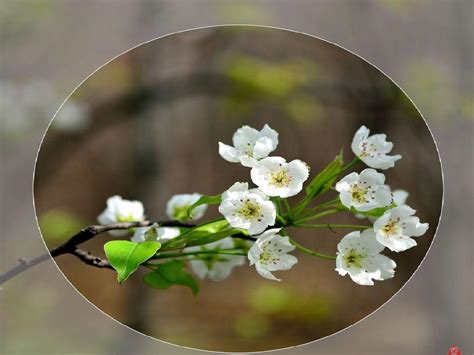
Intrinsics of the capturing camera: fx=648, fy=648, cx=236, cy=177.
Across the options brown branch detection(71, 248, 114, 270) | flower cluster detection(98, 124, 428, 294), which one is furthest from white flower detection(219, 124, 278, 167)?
brown branch detection(71, 248, 114, 270)

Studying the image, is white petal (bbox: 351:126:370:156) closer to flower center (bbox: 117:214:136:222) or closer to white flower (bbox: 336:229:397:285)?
white flower (bbox: 336:229:397:285)

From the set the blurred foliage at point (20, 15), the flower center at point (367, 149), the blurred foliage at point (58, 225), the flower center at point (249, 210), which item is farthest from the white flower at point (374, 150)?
the blurred foliage at point (20, 15)

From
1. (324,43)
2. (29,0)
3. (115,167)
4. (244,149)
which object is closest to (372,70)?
(324,43)

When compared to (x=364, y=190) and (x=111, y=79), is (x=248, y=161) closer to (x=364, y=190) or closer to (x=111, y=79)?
(x=364, y=190)

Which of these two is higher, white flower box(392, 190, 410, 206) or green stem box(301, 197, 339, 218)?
white flower box(392, 190, 410, 206)

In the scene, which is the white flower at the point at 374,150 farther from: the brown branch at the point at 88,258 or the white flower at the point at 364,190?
the brown branch at the point at 88,258

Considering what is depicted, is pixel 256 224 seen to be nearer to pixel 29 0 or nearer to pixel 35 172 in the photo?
pixel 35 172
